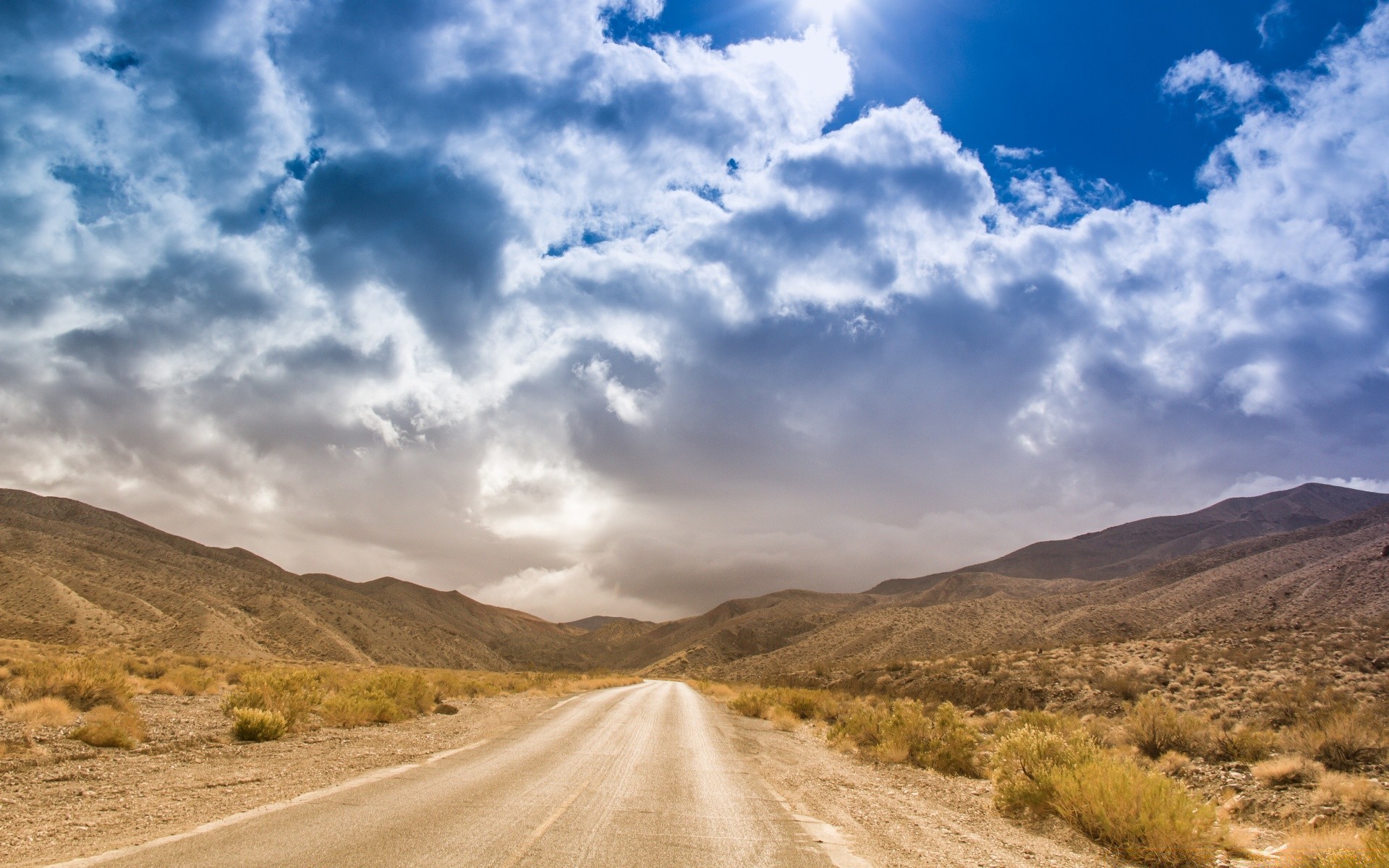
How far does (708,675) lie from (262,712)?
287 ft

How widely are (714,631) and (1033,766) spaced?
13559cm

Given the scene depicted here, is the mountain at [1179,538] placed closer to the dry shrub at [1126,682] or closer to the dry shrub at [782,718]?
the dry shrub at [1126,682]

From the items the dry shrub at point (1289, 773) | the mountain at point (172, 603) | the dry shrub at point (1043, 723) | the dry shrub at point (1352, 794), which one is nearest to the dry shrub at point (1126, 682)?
the dry shrub at point (1043, 723)

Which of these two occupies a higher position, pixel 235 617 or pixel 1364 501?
pixel 1364 501

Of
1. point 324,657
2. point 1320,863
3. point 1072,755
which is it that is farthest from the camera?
point 324,657

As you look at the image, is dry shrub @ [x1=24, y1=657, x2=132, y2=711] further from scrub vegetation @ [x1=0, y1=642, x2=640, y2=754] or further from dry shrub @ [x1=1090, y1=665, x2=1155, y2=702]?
dry shrub @ [x1=1090, y1=665, x2=1155, y2=702]

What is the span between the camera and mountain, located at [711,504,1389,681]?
44.9 metres

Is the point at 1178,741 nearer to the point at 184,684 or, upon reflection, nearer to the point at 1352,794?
the point at 1352,794

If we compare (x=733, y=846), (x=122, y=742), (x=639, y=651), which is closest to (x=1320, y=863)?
(x=733, y=846)

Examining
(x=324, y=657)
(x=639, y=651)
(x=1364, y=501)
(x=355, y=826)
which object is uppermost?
(x=1364, y=501)

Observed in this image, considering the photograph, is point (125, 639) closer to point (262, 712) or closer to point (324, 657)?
point (324, 657)

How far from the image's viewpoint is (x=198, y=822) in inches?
275

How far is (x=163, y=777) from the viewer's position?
31.1 feet

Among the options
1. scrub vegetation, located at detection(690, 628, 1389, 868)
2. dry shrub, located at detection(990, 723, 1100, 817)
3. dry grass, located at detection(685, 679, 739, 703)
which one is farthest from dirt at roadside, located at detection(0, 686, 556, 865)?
dry grass, located at detection(685, 679, 739, 703)
